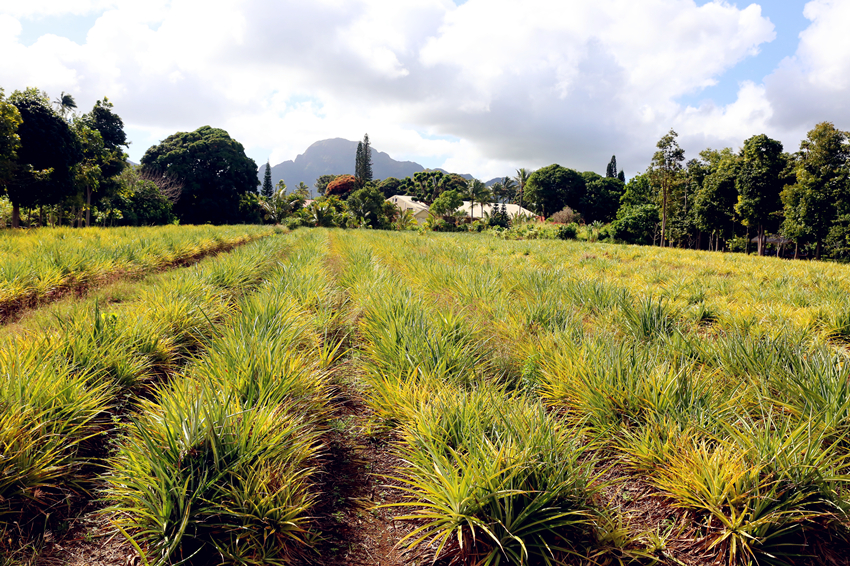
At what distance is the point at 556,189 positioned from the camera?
6328 centimetres

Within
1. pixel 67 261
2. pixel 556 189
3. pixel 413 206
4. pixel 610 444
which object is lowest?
pixel 610 444

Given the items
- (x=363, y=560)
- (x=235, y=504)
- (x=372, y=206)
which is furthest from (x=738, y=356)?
(x=372, y=206)

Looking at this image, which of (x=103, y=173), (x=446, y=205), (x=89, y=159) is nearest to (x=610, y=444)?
(x=89, y=159)

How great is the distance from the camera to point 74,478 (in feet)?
5.74

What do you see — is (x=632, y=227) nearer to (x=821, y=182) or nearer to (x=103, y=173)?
(x=821, y=182)

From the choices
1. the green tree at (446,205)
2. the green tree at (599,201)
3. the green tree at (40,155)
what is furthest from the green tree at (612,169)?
the green tree at (40,155)

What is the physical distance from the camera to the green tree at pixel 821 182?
21.6 meters

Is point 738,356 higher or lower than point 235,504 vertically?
higher

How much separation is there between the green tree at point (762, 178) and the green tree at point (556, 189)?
35.4m

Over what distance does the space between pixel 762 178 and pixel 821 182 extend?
422 centimetres

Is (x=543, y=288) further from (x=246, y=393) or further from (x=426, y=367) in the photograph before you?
(x=246, y=393)

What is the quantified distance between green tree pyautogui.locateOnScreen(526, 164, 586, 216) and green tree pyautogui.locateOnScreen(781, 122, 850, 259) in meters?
39.4

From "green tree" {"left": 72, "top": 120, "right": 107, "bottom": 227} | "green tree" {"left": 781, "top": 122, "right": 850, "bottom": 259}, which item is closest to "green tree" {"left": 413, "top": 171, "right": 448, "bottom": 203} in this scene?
"green tree" {"left": 781, "top": 122, "right": 850, "bottom": 259}

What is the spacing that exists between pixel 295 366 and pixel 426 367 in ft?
2.87
